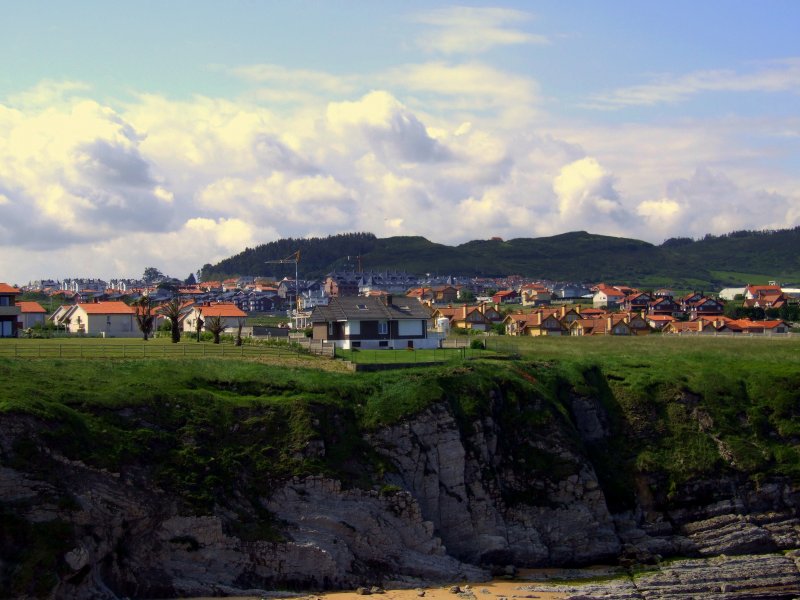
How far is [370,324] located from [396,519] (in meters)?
25.3

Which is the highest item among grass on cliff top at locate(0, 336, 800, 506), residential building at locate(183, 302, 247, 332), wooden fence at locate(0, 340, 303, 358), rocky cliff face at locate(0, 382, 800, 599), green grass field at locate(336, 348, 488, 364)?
residential building at locate(183, 302, 247, 332)

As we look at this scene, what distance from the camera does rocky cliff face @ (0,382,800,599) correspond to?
32.7m

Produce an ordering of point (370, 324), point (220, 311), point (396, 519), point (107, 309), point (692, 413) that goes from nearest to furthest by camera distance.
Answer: point (396, 519)
point (692, 413)
point (370, 324)
point (107, 309)
point (220, 311)

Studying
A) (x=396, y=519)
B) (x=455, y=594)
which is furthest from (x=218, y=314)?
(x=455, y=594)

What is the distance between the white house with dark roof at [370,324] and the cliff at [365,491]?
12666mm

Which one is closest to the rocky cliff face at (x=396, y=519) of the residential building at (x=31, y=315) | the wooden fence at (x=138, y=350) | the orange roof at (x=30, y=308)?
the wooden fence at (x=138, y=350)

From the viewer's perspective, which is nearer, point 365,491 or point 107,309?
point 365,491

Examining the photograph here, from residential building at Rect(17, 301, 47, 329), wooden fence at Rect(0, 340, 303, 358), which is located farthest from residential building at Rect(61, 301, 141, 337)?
wooden fence at Rect(0, 340, 303, 358)

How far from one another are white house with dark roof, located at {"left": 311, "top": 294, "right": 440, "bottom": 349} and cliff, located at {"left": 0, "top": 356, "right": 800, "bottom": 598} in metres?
12.7

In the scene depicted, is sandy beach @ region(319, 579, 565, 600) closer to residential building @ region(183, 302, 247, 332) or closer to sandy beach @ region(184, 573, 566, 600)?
sandy beach @ region(184, 573, 566, 600)

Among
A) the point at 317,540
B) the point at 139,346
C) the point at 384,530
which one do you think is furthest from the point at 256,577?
the point at 139,346

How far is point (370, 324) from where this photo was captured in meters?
64.8

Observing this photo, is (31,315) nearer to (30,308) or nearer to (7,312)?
(30,308)

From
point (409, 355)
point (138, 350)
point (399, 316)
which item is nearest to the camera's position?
point (138, 350)
